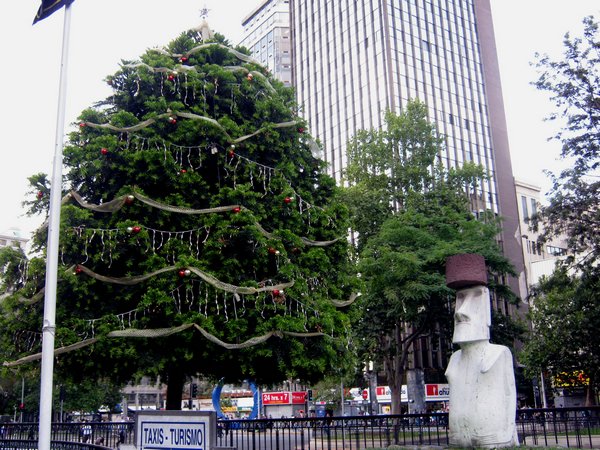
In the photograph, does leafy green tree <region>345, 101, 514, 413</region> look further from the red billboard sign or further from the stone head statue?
the red billboard sign

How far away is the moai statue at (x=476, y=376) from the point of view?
12578 mm

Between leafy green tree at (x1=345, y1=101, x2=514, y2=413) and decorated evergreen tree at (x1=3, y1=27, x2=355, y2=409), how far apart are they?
1203 centimetres

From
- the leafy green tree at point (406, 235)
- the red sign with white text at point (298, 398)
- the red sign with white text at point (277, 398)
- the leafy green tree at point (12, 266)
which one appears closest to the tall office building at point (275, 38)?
the red sign with white text at point (277, 398)

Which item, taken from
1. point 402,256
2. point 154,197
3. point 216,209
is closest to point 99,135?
point 154,197

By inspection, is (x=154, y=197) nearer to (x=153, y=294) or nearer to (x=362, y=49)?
(x=153, y=294)

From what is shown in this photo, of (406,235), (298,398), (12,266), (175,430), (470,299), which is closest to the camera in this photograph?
(175,430)

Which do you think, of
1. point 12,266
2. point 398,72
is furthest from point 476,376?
point 398,72

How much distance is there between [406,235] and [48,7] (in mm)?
21277

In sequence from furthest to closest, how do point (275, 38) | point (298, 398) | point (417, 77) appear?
point (275, 38) → point (417, 77) → point (298, 398)

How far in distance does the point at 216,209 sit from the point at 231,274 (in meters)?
1.55

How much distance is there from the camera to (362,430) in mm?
14883

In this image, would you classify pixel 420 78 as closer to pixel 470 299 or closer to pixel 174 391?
pixel 470 299

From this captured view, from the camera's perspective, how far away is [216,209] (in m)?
13.6

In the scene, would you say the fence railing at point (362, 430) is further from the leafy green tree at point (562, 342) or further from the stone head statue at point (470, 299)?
the leafy green tree at point (562, 342)
